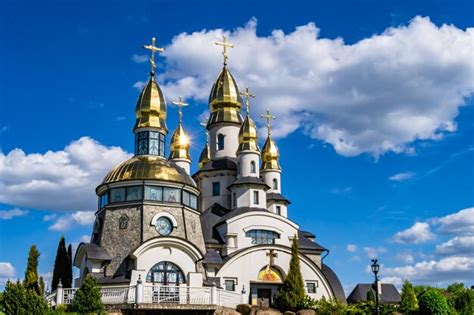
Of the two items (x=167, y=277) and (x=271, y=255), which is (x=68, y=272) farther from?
(x=271, y=255)

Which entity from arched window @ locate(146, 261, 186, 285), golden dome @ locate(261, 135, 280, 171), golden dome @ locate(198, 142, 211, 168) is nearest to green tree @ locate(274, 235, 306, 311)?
arched window @ locate(146, 261, 186, 285)

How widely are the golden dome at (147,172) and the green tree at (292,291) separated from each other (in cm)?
742

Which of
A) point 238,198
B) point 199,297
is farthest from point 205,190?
point 199,297

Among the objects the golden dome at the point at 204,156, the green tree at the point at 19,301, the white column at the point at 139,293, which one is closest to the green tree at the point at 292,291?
the white column at the point at 139,293

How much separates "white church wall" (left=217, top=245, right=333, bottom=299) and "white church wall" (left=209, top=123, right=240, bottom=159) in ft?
33.5

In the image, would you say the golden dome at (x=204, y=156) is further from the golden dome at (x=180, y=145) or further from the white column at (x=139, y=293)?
the white column at (x=139, y=293)

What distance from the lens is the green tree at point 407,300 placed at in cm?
3863

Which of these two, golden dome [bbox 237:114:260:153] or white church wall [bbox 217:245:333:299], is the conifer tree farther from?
golden dome [bbox 237:114:260:153]

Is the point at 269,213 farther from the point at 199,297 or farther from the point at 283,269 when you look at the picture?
the point at 199,297

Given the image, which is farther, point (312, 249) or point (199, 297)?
point (312, 249)

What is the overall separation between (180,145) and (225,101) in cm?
539

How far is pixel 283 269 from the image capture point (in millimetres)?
38938

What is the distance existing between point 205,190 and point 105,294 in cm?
1667

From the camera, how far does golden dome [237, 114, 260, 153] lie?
1714 inches
